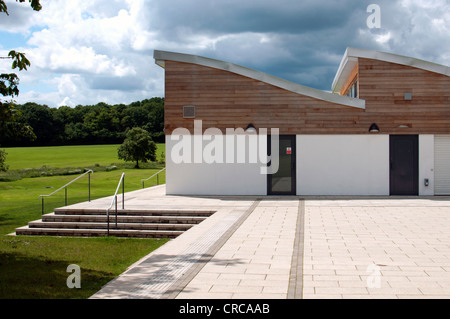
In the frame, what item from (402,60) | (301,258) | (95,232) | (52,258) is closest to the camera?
(301,258)

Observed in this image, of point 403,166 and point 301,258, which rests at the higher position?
point 403,166

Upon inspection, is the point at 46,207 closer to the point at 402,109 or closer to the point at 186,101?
the point at 186,101

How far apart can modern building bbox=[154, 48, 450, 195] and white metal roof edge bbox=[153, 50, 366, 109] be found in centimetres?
3

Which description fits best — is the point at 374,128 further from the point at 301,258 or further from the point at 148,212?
the point at 301,258

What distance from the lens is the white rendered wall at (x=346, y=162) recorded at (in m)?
16.6

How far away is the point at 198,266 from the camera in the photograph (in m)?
6.77

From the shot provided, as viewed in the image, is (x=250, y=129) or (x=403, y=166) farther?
(x=403, y=166)

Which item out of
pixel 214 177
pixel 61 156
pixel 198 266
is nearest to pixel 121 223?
pixel 214 177

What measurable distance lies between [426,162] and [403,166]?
0.80m

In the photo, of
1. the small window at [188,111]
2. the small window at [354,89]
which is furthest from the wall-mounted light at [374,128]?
the small window at [188,111]

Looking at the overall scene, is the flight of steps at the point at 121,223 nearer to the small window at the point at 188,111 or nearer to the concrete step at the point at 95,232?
the concrete step at the point at 95,232

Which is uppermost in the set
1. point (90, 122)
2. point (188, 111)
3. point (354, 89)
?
point (90, 122)

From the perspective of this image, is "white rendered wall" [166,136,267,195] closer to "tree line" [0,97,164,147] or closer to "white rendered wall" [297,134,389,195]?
"white rendered wall" [297,134,389,195]

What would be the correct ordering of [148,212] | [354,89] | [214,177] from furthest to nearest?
[354,89], [214,177], [148,212]
